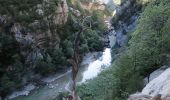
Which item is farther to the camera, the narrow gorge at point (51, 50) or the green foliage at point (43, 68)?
the green foliage at point (43, 68)

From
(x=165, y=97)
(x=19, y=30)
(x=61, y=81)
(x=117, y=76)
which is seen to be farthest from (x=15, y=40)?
(x=165, y=97)

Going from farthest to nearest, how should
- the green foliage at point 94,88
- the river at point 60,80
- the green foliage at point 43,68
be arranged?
1. the green foliage at point 43,68
2. the river at point 60,80
3. the green foliage at point 94,88

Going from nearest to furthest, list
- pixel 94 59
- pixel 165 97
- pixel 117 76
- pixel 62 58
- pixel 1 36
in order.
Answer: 1. pixel 165 97
2. pixel 117 76
3. pixel 1 36
4. pixel 62 58
5. pixel 94 59

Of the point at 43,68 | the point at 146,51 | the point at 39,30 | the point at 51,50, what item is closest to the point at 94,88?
the point at 146,51

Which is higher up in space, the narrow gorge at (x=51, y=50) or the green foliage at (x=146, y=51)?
the green foliage at (x=146, y=51)

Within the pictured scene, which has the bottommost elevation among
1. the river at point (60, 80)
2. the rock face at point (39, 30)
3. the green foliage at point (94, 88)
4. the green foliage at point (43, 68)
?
the river at point (60, 80)

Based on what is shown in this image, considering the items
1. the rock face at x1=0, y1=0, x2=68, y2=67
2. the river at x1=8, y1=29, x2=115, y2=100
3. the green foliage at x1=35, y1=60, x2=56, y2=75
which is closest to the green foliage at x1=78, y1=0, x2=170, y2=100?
the river at x1=8, y1=29, x2=115, y2=100

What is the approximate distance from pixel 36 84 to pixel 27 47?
11037mm

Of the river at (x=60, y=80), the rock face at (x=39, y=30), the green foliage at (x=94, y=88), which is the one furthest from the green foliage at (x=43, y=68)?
the green foliage at (x=94, y=88)

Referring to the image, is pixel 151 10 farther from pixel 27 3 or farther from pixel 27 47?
pixel 27 3

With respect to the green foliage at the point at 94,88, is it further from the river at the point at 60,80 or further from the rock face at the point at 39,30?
the rock face at the point at 39,30

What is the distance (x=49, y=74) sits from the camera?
247ft

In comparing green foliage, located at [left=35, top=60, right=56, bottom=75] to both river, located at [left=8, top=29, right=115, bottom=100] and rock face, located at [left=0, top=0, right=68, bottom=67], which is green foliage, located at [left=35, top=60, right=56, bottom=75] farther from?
river, located at [left=8, top=29, right=115, bottom=100]

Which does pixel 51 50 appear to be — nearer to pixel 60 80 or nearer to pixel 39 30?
pixel 39 30
